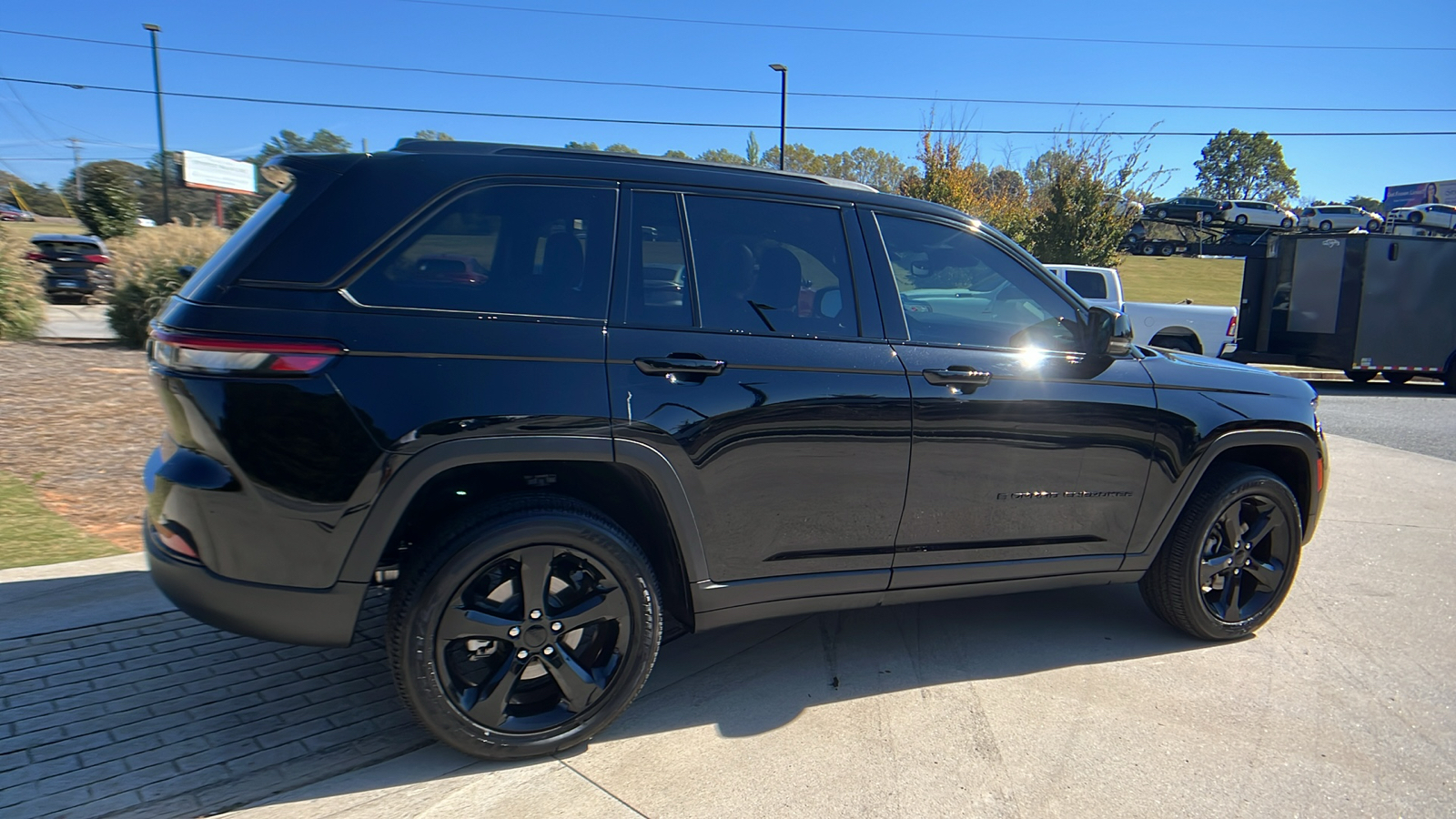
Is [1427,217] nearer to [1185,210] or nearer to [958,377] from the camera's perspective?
[1185,210]

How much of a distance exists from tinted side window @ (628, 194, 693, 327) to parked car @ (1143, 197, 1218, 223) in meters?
48.9

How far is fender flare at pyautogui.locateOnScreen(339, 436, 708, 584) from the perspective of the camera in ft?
8.96

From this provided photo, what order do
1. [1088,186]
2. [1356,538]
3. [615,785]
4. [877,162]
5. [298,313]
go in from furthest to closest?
1. [877,162]
2. [1088,186]
3. [1356,538]
4. [615,785]
5. [298,313]

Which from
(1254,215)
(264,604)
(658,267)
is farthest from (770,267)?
(1254,215)

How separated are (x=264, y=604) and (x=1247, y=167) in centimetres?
13388

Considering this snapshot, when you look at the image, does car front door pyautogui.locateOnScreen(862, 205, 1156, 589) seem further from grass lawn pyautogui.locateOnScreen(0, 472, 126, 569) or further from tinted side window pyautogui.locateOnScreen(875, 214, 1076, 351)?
grass lawn pyautogui.locateOnScreen(0, 472, 126, 569)

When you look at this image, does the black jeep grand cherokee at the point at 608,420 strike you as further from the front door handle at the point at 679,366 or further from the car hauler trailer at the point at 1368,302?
the car hauler trailer at the point at 1368,302

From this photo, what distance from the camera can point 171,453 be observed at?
2.82 m

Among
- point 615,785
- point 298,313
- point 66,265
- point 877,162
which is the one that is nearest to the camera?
point 298,313

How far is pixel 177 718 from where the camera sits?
3180mm

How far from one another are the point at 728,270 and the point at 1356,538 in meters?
5.42

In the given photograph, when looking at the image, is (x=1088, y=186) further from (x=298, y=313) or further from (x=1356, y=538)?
(x=298, y=313)

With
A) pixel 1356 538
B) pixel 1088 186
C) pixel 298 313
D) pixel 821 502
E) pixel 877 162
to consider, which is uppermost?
pixel 877 162

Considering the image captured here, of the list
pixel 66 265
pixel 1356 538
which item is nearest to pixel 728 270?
pixel 1356 538
